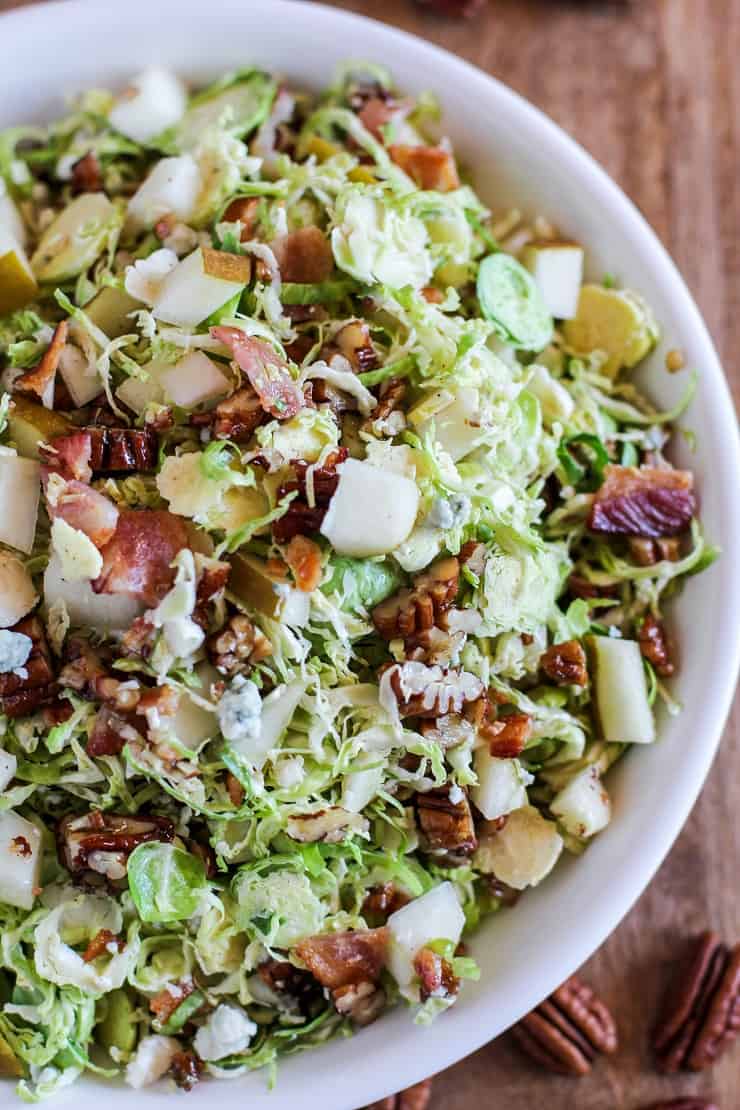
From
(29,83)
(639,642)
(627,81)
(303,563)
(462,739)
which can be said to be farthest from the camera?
(627,81)

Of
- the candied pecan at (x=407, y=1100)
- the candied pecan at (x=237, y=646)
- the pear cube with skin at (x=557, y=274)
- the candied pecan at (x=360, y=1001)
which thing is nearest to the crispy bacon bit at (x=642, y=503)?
the pear cube with skin at (x=557, y=274)

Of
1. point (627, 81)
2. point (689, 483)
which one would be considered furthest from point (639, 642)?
point (627, 81)

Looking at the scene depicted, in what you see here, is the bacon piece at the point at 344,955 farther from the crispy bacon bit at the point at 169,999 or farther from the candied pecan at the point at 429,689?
the candied pecan at the point at 429,689

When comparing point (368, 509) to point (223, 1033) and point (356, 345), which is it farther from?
point (223, 1033)

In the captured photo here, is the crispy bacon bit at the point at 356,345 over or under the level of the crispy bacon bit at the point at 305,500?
over

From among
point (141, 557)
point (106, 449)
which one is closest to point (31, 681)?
point (141, 557)

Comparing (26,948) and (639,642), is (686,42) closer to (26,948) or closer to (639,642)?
(639,642)
